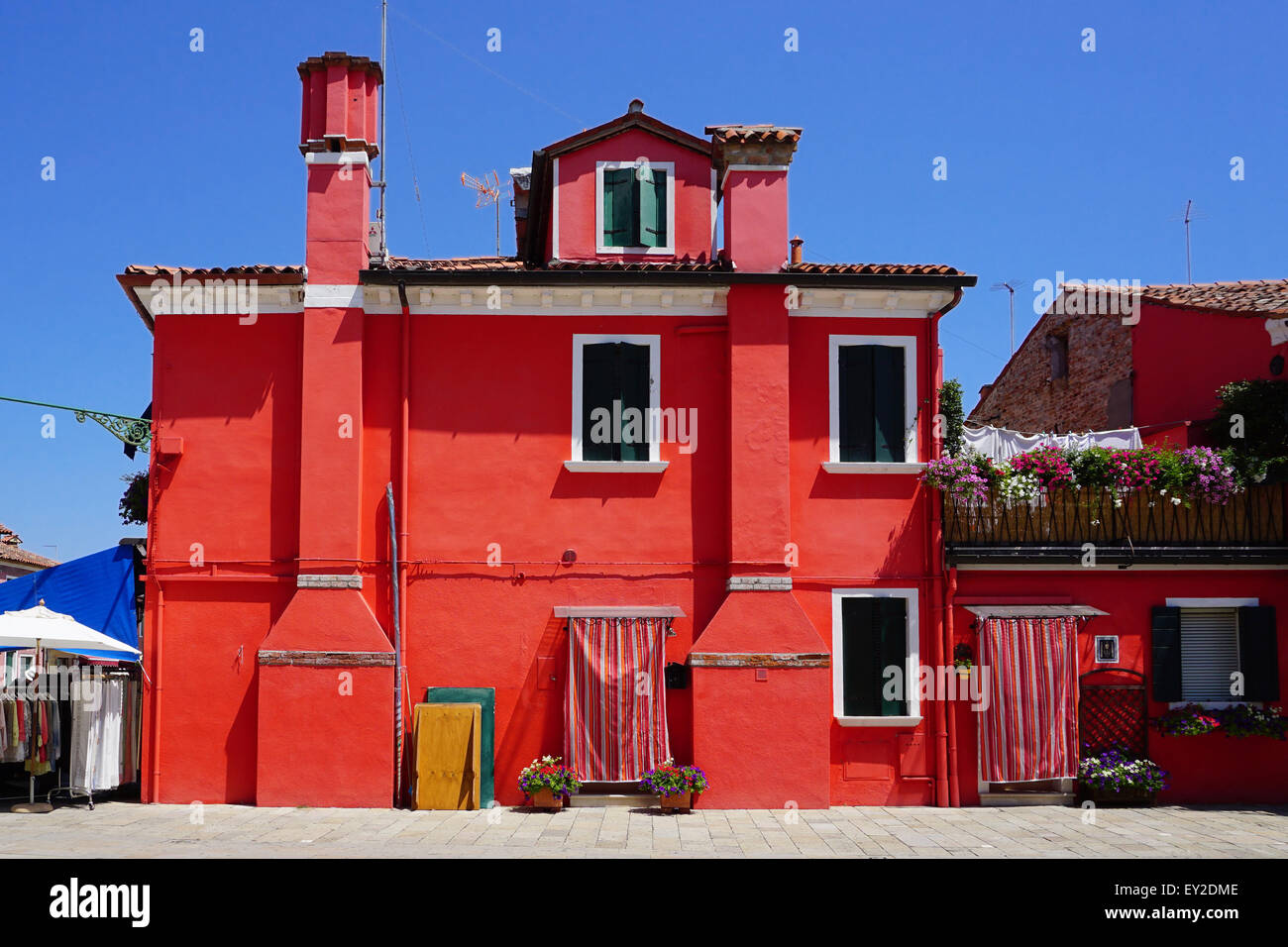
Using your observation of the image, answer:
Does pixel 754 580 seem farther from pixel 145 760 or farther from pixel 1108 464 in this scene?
pixel 145 760

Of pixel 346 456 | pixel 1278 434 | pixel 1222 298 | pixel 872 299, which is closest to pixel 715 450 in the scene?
pixel 872 299

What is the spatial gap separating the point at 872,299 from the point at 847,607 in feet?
13.9

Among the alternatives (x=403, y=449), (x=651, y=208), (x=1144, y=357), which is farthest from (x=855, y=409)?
(x=1144, y=357)

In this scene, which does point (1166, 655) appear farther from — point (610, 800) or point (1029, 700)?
point (610, 800)

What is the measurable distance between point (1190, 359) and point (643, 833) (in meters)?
12.7

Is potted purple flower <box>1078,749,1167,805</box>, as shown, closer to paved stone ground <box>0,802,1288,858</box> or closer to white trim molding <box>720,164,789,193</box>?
paved stone ground <box>0,802,1288,858</box>

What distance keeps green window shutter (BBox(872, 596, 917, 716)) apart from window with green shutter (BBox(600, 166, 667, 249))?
19.9 feet

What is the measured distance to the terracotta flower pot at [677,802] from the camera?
14.2 metres

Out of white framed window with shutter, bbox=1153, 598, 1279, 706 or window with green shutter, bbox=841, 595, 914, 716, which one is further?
white framed window with shutter, bbox=1153, 598, 1279, 706

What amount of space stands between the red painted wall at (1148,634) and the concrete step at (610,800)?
14.0ft

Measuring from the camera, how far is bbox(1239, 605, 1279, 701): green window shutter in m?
15.4

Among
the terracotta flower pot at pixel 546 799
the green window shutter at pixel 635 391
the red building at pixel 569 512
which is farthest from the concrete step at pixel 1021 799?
the green window shutter at pixel 635 391

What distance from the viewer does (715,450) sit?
50.9ft

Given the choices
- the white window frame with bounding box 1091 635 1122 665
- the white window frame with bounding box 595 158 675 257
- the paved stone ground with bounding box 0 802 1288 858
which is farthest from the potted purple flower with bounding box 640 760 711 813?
the white window frame with bounding box 595 158 675 257
